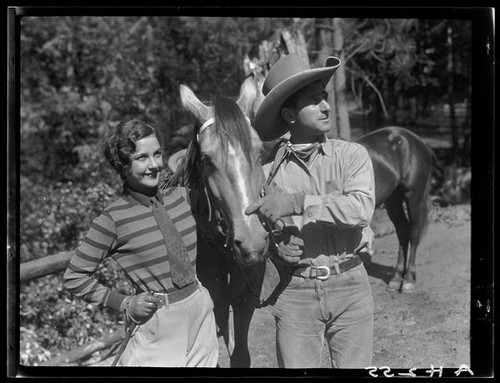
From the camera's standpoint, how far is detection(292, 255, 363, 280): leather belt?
2.72 m

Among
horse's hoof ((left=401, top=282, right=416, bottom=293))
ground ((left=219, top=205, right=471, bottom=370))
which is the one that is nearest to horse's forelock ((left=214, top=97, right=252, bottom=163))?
ground ((left=219, top=205, right=471, bottom=370))

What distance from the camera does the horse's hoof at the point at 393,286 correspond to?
6.17 metres

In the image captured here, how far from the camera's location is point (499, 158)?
321 cm

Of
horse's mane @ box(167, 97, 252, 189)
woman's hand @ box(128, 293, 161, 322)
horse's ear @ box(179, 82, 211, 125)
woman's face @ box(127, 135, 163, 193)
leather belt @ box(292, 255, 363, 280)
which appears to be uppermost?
horse's ear @ box(179, 82, 211, 125)

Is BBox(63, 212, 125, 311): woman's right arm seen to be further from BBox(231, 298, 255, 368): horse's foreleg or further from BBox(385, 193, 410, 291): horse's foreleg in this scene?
BBox(385, 193, 410, 291): horse's foreleg

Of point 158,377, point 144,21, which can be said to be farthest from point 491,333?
point 144,21

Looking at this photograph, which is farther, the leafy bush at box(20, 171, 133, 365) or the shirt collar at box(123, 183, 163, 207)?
the leafy bush at box(20, 171, 133, 365)

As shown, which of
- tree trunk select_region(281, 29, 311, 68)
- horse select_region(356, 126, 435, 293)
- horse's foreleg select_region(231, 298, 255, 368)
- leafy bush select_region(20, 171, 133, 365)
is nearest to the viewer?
horse's foreleg select_region(231, 298, 255, 368)

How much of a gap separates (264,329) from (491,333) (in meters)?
1.33

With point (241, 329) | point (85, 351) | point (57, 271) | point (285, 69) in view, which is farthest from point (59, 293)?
point (285, 69)

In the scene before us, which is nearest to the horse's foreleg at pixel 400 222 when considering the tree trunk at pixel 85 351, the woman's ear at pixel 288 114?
the tree trunk at pixel 85 351

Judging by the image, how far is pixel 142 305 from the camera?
2553mm

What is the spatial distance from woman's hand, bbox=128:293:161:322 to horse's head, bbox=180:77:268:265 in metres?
0.39

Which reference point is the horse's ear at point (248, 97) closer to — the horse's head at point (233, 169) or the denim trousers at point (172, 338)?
the horse's head at point (233, 169)
